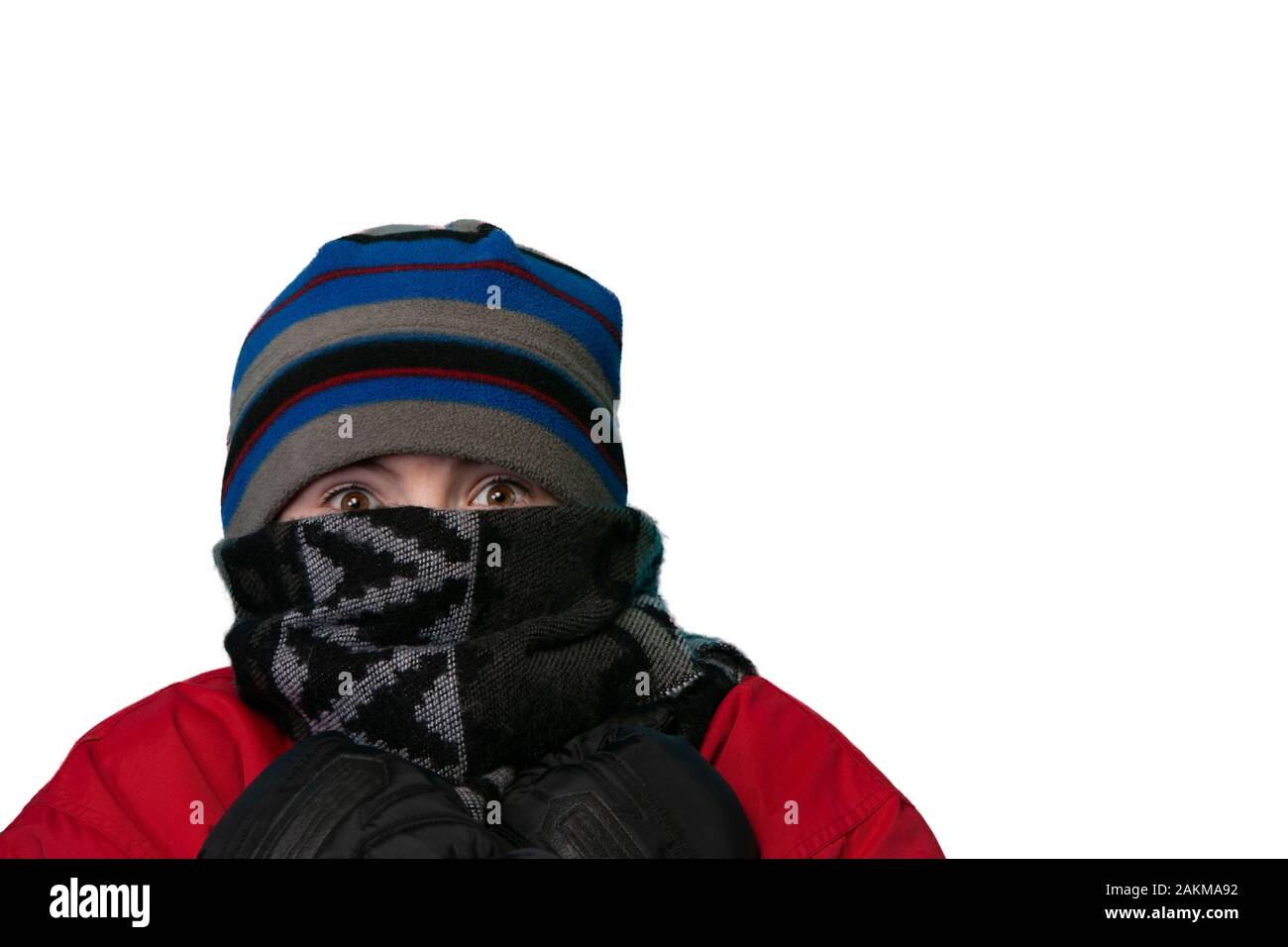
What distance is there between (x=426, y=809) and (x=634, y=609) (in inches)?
20.9

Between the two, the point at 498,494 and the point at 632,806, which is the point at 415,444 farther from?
the point at 632,806

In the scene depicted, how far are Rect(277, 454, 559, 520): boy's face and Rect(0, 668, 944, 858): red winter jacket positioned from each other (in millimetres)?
283

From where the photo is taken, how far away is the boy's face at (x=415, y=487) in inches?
84.0

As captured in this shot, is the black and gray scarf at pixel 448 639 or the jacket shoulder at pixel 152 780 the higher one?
the black and gray scarf at pixel 448 639

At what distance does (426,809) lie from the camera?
180 centimetres

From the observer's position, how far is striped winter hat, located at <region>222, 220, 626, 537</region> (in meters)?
2.12

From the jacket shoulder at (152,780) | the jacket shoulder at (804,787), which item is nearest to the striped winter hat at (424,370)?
the jacket shoulder at (152,780)

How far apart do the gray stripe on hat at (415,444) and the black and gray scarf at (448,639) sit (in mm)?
47

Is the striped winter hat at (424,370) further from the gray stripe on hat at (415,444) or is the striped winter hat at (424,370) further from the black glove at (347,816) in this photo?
the black glove at (347,816)

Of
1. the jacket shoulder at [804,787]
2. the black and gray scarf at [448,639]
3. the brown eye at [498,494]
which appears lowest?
the jacket shoulder at [804,787]

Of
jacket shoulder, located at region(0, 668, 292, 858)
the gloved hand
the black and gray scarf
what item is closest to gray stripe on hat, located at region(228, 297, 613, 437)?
the black and gray scarf

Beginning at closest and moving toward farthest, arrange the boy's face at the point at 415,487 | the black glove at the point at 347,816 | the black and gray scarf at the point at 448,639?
1. the black glove at the point at 347,816
2. the black and gray scarf at the point at 448,639
3. the boy's face at the point at 415,487

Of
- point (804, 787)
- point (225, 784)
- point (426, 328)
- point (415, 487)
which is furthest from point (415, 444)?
point (804, 787)
